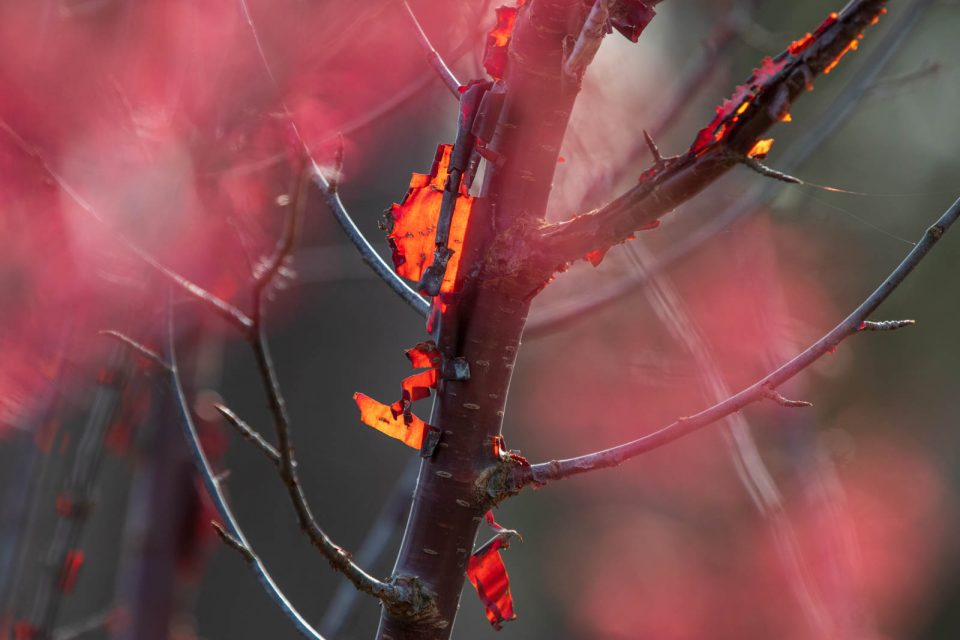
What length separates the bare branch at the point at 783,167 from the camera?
1.27 m

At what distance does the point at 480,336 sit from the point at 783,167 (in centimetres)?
78

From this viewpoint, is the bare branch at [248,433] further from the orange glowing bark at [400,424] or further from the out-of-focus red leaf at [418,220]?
the out-of-focus red leaf at [418,220]

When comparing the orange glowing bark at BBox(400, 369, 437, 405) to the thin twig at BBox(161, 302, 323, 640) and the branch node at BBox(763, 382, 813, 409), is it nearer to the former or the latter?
the thin twig at BBox(161, 302, 323, 640)

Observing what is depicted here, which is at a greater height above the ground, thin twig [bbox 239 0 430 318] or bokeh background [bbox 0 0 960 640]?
bokeh background [bbox 0 0 960 640]

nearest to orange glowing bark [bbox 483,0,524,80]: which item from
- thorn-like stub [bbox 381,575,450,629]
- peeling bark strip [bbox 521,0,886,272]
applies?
peeling bark strip [bbox 521,0,886,272]

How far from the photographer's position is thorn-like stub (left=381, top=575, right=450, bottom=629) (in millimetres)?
849

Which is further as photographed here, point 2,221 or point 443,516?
point 2,221

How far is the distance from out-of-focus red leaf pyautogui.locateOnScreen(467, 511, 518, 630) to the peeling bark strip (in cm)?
33

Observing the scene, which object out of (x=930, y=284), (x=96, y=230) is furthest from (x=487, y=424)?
(x=930, y=284)

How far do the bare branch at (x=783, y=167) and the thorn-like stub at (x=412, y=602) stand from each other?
1.75ft

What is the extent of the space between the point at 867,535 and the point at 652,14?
4400 mm

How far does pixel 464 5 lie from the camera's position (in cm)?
173

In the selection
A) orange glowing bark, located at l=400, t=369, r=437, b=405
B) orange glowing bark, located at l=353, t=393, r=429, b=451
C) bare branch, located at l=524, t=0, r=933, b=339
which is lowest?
orange glowing bark, located at l=353, t=393, r=429, b=451

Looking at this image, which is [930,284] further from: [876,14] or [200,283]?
[876,14]
